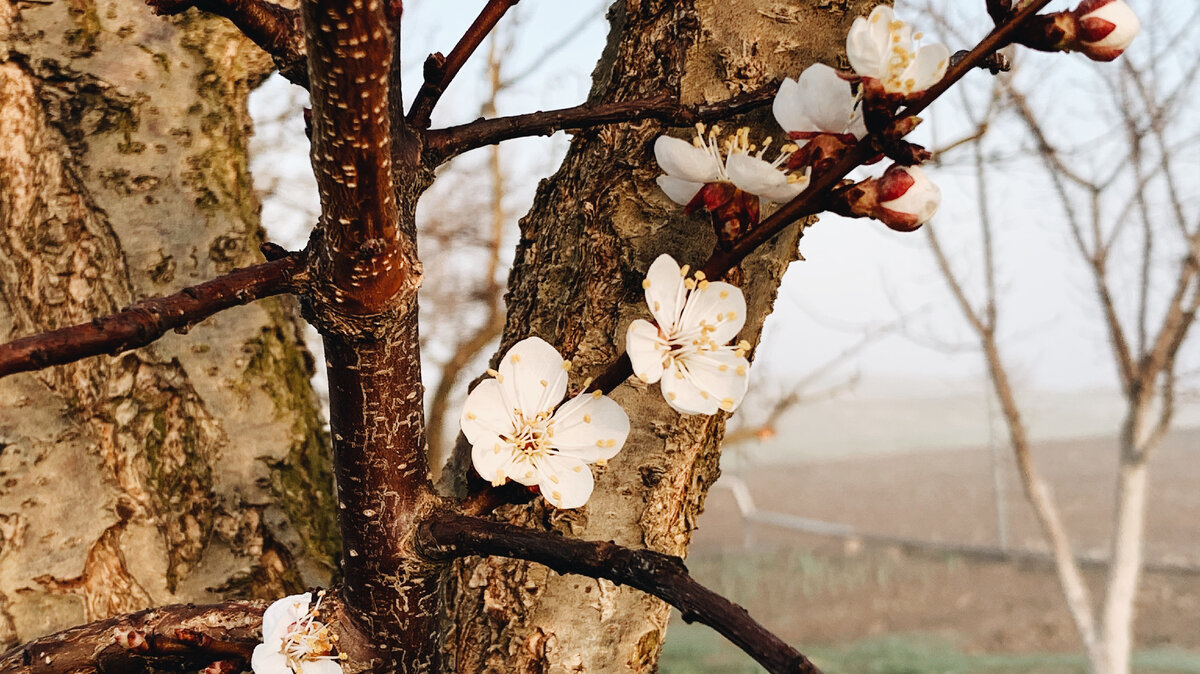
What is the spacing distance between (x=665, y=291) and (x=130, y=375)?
49 cm

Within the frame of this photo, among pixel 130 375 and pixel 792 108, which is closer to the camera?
pixel 792 108

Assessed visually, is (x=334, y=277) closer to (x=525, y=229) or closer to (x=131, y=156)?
(x=525, y=229)

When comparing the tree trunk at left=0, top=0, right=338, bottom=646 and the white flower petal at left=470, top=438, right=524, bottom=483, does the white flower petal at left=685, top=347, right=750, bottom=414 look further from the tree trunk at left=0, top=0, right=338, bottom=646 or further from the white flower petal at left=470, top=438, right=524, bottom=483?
the tree trunk at left=0, top=0, right=338, bottom=646

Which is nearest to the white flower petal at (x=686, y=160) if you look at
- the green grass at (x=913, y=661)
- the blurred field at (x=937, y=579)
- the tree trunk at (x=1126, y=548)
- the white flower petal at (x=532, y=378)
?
the white flower petal at (x=532, y=378)

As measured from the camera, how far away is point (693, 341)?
425 millimetres

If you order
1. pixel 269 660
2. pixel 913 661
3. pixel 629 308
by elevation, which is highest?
pixel 629 308

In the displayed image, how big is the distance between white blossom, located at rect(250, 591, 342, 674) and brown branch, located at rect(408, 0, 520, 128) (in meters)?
0.26

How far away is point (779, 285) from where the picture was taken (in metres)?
0.53

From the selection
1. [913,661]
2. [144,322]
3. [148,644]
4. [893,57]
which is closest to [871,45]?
[893,57]

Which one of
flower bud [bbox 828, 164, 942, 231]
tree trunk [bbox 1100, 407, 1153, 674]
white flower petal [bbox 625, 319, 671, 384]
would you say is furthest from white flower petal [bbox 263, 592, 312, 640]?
tree trunk [bbox 1100, 407, 1153, 674]

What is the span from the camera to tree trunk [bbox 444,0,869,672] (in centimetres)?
50

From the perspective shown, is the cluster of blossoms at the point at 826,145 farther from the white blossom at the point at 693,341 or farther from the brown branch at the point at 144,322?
the brown branch at the point at 144,322

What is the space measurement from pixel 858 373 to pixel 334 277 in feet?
9.56

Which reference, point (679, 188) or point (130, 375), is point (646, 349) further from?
point (130, 375)
